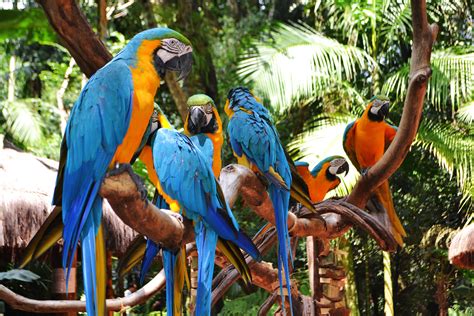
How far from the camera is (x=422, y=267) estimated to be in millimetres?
6836

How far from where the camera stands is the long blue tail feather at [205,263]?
1.50 m

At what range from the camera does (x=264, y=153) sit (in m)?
2.07

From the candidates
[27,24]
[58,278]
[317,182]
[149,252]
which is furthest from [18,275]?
[149,252]

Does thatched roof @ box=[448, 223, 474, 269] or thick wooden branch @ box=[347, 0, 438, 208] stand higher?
thick wooden branch @ box=[347, 0, 438, 208]

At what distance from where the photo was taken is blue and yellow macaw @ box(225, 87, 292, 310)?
2.06m

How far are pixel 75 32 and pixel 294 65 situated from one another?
12.8 ft

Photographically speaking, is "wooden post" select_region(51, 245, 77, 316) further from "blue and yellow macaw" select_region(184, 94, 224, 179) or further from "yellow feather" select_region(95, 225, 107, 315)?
"yellow feather" select_region(95, 225, 107, 315)

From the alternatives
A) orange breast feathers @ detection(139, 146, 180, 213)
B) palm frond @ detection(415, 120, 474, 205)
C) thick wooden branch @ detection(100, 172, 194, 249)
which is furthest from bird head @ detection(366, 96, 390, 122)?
palm frond @ detection(415, 120, 474, 205)

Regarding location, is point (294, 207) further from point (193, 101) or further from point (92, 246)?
point (92, 246)

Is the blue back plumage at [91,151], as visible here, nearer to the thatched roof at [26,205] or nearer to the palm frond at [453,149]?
the thatched roof at [26,205]

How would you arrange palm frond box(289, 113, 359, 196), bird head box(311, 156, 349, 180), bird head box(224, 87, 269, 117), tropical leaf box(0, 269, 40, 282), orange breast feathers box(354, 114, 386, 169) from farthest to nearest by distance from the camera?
1. palm frond box(289, 113, 359, 196)
2. tropical leaf box(0, 269, 40, 282)
3. bird head box(311, 156, 349, 180)
4. orange breast feathers box(354, 114, 386, 169)
5. bird head box(224, 87, 269, 117)

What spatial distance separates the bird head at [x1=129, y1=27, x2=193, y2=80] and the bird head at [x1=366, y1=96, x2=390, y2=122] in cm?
155

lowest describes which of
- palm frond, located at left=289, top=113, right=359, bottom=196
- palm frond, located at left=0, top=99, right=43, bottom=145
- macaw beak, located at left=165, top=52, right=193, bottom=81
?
palm frond, located at left=0, top=99, right=43, bottom=145

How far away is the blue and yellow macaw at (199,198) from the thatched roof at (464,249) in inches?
48.3
